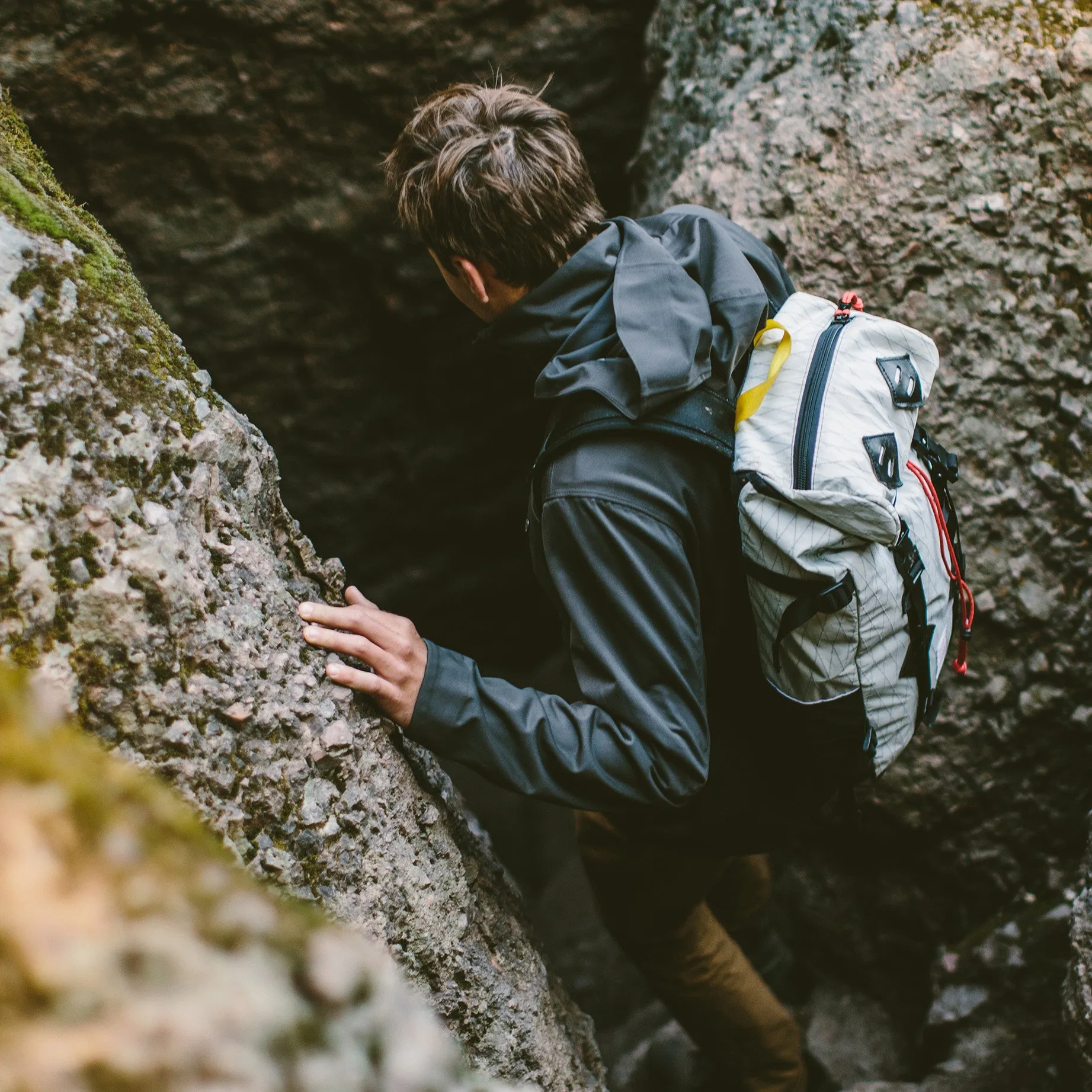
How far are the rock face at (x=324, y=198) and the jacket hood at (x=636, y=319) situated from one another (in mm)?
1491

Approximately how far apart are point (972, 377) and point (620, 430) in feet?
4.63

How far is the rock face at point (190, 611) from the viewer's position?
1296mm

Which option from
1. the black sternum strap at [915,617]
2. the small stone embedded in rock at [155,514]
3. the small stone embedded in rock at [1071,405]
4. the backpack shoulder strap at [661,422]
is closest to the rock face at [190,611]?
the small stone embedded in rock at [155,514]

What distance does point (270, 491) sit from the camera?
1.74m

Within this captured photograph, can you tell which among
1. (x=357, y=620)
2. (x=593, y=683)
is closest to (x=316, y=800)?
(x=357, y=620)

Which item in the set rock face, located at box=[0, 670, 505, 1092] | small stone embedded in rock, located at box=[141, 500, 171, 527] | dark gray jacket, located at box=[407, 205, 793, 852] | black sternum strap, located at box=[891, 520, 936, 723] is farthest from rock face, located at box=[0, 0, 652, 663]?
rock face, located at box=[0, 670, 505, 1092]

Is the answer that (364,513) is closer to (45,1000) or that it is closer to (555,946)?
(555,946)

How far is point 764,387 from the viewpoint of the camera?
1769 millimetres

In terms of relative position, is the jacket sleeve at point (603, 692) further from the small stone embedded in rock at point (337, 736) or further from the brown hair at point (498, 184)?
the brown hair at point (498, 184)

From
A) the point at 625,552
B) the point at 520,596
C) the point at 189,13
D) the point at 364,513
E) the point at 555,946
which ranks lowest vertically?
the point at 555,946

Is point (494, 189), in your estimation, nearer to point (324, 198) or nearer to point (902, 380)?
point (902, 380)

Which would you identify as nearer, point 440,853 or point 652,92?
point 440,853

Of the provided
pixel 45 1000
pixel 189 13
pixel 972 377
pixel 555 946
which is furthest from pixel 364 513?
pixel 45 1000

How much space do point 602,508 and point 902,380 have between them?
2.30 ft
